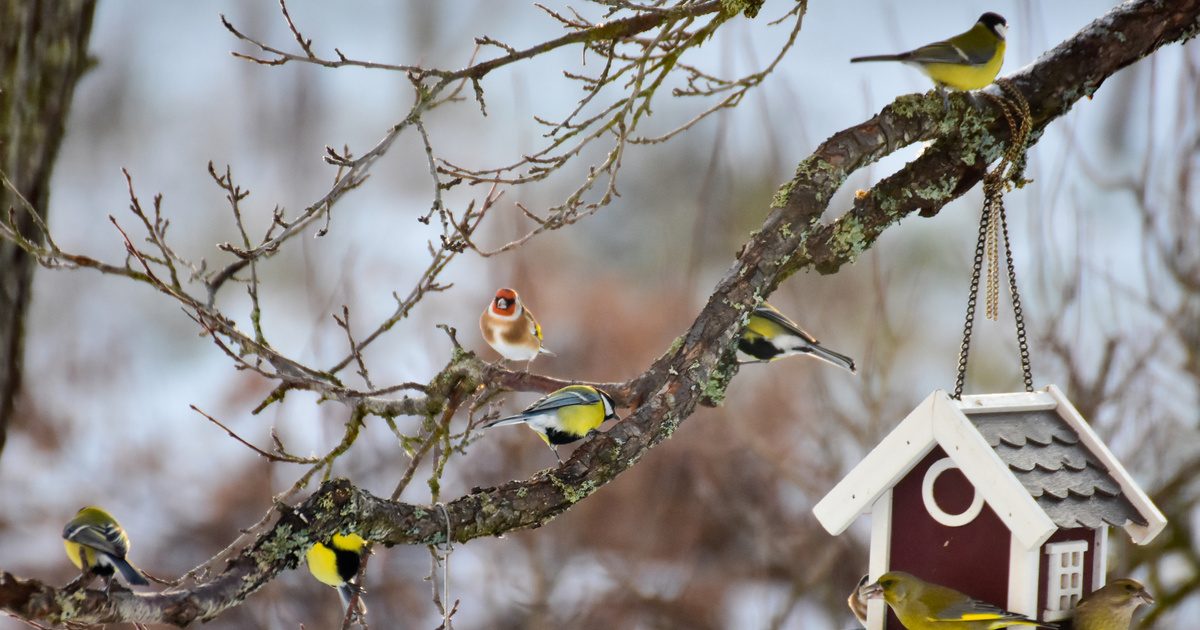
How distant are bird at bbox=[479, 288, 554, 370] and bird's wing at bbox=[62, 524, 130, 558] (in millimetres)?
915

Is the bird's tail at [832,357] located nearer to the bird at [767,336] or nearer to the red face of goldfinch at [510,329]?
the bird at [767,336]

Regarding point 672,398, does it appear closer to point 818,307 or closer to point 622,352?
point 818,307

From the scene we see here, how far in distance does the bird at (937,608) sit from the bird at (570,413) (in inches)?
20.8

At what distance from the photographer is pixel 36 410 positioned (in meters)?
4.54

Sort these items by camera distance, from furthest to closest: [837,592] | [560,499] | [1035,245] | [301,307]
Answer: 1. [301,307]
2. [837,592]
3. [1035,245]
4. [560,499]

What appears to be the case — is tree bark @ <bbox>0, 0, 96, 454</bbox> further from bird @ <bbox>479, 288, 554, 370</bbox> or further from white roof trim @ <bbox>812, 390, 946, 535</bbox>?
white roof trim @ <bbox>812, 390, 946, 535</bbox>

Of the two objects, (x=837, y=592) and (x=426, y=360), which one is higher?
(x=426, y=360)

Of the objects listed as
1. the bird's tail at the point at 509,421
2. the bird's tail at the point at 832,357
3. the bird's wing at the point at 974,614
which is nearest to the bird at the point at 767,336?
the bird's tail at the point at 832,357

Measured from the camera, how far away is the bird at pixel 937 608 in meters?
1.51

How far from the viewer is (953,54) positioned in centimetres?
180

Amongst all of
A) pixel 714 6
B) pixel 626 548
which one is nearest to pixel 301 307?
pixel 626 548

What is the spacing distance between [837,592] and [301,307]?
3.39 meters

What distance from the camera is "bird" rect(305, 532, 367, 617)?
1.60 meters

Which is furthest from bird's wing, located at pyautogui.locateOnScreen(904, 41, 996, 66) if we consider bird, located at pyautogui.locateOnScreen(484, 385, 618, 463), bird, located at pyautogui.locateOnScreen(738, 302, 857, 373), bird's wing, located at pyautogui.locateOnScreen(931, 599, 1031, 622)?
bird's wing, located at pyautogui.locateOnScreen(931, 599, 1031, 622)
